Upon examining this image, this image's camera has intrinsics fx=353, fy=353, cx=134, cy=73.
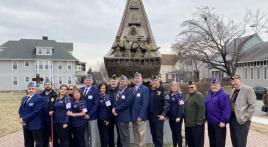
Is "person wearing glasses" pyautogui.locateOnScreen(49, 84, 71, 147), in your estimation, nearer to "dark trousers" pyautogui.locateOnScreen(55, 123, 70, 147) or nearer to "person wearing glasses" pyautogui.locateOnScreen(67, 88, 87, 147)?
"dark trousers" pyautogui.locateOnScreen(55, 123, 70, 147)

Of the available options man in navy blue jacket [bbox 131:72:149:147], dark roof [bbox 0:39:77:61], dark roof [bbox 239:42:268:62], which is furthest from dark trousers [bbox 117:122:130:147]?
dark roof [bbox 0:39:77:61]

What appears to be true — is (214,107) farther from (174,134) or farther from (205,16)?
(205,16)

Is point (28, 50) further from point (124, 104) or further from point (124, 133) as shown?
point (124, 104)

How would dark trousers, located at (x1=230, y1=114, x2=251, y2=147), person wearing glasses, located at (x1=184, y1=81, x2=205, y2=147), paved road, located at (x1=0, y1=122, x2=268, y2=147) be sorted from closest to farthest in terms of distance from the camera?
1. dark trousers, located at (x1=230, y1=114, x2=251, y2=147)
2. person wearing glasses, located at (x1=184, y1=81, x2=205, y2=147)
3. paved road, located at (x1=0, y1=122, x2=268, y2=147)

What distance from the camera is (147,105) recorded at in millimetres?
7449

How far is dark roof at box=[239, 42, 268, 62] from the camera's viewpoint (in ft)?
141

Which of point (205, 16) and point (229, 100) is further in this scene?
point (205, 16)

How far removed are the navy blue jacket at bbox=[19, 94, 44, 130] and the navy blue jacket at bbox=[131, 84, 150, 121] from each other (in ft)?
6.32

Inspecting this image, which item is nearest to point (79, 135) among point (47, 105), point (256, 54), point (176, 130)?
point (47, 105)

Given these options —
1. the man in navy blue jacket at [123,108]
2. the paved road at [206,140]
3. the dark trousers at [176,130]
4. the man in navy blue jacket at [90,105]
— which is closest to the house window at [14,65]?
the paved road at [206,140]

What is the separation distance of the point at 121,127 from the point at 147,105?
735 mm

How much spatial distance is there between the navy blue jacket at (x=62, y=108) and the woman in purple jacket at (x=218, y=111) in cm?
279

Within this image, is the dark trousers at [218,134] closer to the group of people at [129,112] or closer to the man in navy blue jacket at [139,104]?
the group of people at [129,112]

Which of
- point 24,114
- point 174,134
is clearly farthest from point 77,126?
point 174,134
